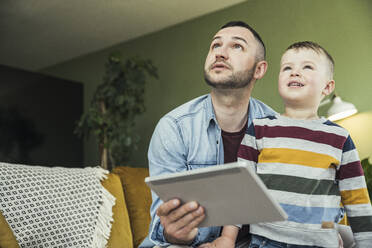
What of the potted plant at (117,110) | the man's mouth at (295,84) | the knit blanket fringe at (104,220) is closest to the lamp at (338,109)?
the man's mouth at (295,84)

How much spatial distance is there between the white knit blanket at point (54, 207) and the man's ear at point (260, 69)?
35.4 inches

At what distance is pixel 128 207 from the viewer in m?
2.04

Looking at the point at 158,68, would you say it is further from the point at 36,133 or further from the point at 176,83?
the point at 36,133

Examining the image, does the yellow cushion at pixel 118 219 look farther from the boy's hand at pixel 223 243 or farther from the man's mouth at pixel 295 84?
the man's mouth at pixel 295 84

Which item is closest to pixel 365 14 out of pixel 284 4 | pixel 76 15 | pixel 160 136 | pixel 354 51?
pixel 354 51

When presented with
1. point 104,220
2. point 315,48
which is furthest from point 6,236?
point 315,48

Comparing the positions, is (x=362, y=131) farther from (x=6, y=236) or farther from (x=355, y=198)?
(x=6, y=236)

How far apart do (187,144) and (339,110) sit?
42cm

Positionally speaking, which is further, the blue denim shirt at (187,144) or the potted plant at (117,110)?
the potted plant at (117,110)

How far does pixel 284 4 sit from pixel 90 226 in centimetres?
108

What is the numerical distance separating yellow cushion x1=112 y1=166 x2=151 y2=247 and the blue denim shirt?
2.49ft

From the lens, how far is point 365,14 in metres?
1.19

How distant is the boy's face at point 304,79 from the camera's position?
1.00 metres

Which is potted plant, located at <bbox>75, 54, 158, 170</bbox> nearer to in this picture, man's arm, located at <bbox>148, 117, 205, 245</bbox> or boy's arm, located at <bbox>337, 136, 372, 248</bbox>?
man's arm, located at <bbox>148, 117, 205, 245</bbox>
